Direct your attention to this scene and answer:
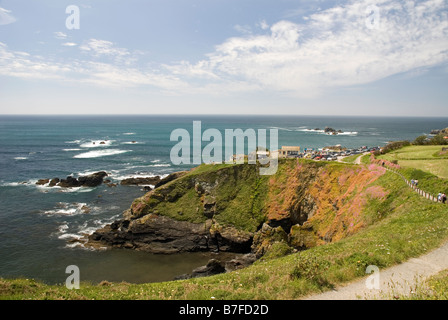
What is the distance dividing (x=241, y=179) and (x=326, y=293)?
33836 millimetres

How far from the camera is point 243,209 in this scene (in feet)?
135

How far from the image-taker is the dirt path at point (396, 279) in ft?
35.8

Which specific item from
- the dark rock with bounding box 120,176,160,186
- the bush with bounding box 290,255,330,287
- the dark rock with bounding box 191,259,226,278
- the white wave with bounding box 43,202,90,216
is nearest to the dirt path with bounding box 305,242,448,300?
the bush with bounding box 290,255,330,287

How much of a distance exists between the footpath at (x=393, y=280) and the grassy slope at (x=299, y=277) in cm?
42

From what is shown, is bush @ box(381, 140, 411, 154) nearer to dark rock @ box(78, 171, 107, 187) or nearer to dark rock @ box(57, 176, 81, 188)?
dark rock @ box(78, 171, 107, 187)

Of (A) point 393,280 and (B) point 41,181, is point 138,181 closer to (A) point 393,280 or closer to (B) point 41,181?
(B) point 41,181

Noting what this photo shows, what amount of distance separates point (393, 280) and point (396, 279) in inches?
6.6

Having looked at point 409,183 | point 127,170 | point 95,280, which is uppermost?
point 409,183

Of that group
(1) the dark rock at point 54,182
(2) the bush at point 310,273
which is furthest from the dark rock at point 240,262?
(1) the dark rock at point 54,182

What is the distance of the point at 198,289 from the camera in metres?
12.6

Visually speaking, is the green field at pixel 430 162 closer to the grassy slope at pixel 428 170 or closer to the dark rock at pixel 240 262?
the grassy slope at pixel 428 170
